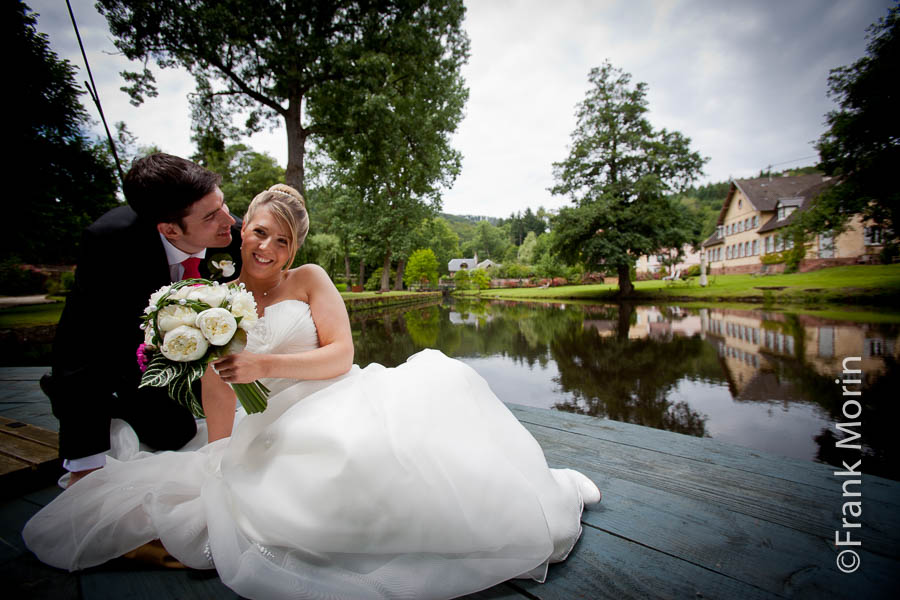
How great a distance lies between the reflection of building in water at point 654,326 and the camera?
31.2 feet

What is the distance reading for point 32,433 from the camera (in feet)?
6.40

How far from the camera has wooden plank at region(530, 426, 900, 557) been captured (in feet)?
4.54

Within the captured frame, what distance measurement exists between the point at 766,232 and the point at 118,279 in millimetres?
37137

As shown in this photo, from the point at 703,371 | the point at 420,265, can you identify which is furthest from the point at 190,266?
the point at 420,265

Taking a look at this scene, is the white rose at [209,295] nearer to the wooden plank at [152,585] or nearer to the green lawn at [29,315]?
the wooden plank at [152,585]

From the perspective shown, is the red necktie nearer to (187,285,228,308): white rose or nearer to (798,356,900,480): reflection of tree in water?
(187,285,228,308): white rose

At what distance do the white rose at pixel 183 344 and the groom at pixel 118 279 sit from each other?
667 mm

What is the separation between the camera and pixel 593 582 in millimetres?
1159

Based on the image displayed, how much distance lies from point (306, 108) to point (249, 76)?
167 centimetres

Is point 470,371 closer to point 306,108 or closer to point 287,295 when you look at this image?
point 287,295

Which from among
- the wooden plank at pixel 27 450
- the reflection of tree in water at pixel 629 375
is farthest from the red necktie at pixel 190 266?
the reflection of tree in water at pixel 629 375

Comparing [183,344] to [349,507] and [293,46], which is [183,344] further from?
[293,46]

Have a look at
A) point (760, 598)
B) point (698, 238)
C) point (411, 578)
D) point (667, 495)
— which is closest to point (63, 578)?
point (411, 578)

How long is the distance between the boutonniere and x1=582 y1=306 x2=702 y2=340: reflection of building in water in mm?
9477
